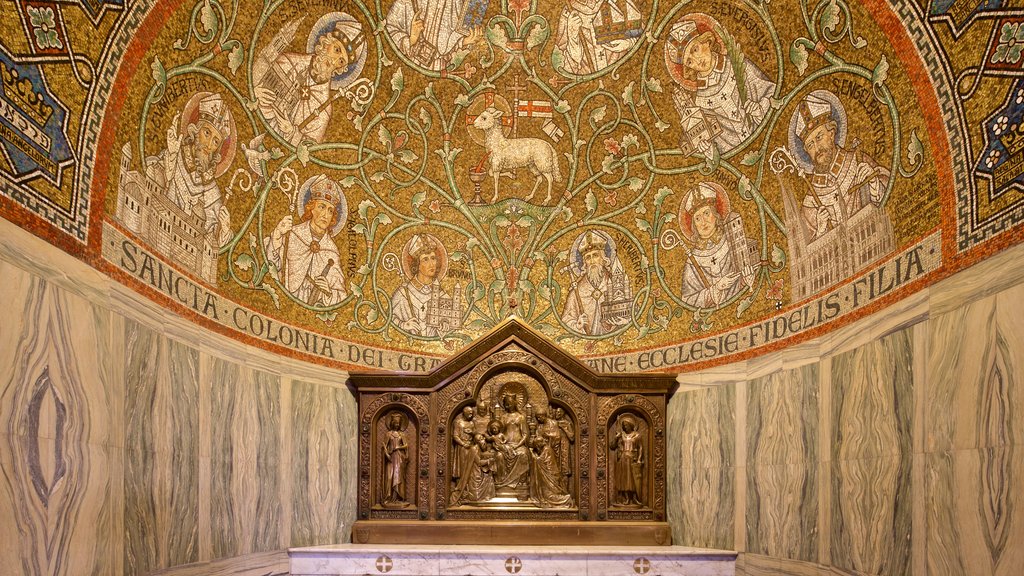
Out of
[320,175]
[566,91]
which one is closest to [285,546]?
[320,175]

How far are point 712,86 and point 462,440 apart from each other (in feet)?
18.4

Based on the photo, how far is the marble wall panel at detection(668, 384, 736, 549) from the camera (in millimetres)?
11516

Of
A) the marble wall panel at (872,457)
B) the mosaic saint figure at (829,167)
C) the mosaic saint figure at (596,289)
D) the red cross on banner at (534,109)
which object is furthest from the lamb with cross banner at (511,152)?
the marble wall panel at (872,457)

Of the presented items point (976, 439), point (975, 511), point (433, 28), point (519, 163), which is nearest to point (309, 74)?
point (433, 28)

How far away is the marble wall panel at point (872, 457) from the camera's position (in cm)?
834

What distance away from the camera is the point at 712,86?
1129 centimetres

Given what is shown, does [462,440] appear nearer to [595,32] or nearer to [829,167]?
[595,32]

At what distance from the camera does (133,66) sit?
8.39 metres

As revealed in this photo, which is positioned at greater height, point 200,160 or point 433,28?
point 433,28

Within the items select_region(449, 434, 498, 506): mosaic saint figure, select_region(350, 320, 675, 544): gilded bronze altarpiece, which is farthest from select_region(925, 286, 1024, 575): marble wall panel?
select_region(449, 434, 498, 506): mosaic saint figure

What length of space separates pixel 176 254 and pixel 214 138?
1.56m

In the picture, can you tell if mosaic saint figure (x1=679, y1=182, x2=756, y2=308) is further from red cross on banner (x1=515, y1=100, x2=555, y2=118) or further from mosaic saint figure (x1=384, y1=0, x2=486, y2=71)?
mosaic saint figure (x1=384, y1=0, x2=486, y2=71)

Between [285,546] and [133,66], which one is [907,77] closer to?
[133,66]

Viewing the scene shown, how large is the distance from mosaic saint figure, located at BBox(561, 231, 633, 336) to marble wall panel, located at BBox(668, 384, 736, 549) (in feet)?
4.95
